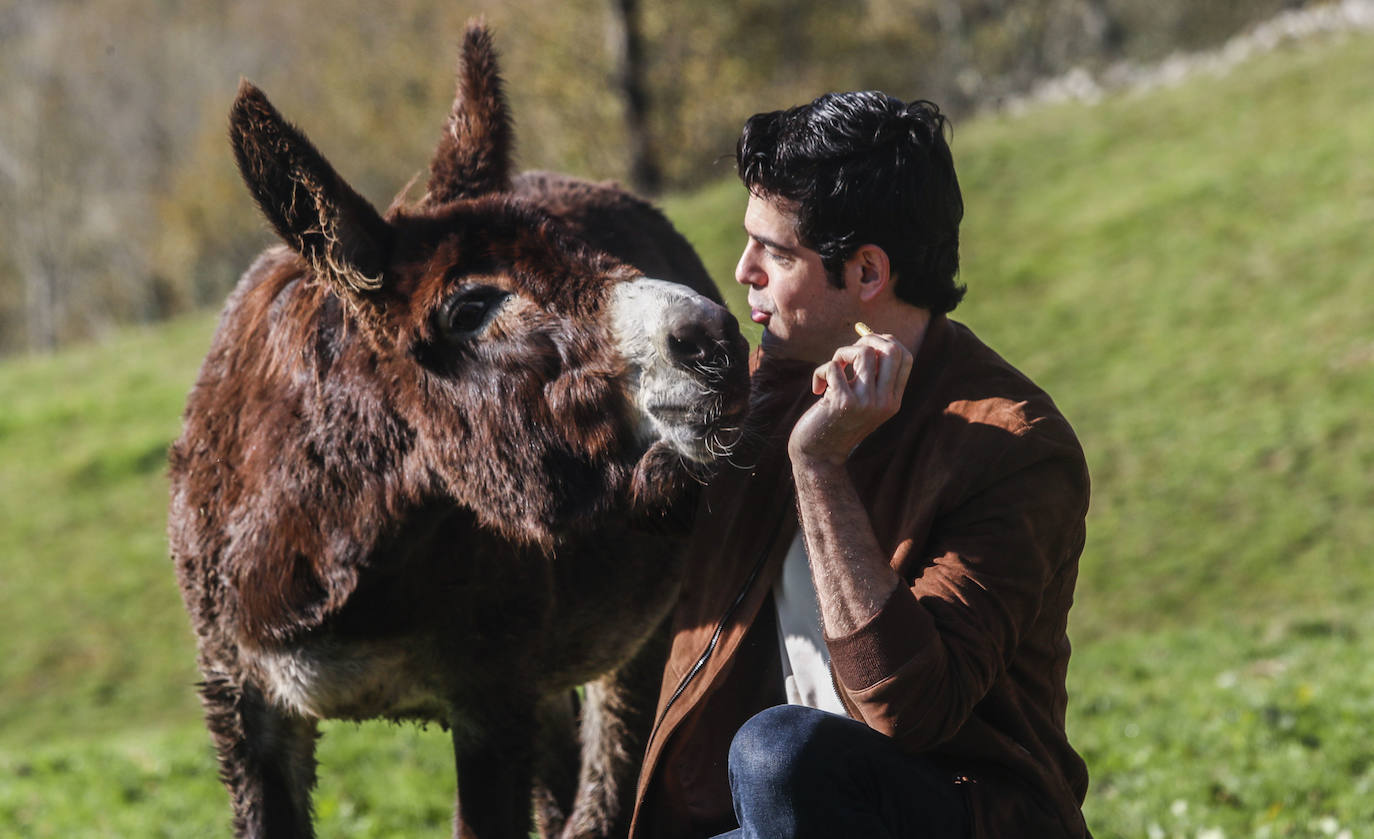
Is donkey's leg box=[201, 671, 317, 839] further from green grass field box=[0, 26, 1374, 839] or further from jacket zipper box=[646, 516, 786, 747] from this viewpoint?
green grass field box=[0, 26, 1374, 839]

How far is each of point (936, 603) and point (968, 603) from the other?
0.05 meters

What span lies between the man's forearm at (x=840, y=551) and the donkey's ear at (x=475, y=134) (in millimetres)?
1629

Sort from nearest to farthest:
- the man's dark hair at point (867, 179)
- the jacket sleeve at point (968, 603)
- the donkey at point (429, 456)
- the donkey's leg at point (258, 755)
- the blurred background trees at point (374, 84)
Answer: the jacket sleeve at point (968, 603) → the man's dark hair at point (867, 179) → the donkey at point (429, 456) → the donkey's leg at point (258, 755) → the blurred background trees at point (374, 84)

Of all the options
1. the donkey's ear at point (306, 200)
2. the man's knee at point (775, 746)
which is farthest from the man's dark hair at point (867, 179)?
the donkey's ear at point (306, 200)

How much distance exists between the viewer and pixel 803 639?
253 cm

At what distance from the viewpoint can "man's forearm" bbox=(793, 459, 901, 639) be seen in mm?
2160

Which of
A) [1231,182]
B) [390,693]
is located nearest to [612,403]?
[390,693]

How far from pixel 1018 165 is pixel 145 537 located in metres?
12.8

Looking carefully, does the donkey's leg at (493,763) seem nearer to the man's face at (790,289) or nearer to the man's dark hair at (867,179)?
the man's face at (790,289)

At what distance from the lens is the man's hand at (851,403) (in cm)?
217

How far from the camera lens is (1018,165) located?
1866cm

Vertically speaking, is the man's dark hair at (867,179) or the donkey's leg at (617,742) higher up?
the man's dark hair at (867,179)

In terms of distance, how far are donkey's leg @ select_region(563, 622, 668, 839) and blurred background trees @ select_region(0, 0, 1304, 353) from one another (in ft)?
58.1

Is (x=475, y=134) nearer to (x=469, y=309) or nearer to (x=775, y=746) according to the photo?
(x=469, y=309)
